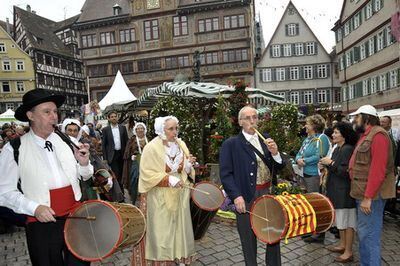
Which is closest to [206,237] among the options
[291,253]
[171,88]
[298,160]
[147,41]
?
[291,253]

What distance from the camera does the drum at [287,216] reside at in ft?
10.5

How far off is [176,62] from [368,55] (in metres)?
18.1

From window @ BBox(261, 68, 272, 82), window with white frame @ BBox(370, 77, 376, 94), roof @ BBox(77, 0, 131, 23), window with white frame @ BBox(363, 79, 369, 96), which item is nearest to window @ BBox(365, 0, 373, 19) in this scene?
window with white frame @ BBox(370, 77, 376, 94)

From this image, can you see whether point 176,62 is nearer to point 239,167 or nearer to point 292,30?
point 292,30

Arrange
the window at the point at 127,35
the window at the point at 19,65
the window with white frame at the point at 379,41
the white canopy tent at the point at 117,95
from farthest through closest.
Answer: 1. the window at the point at 19,65
2. the window at the point at 127,35
3. the window with white frame at the point at 379,41
4. the white canopy tent at the point at 117,95

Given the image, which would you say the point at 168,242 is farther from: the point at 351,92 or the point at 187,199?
the point at 351,92

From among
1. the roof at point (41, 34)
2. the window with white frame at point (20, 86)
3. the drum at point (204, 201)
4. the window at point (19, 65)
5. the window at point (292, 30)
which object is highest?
the roof at point (41, 34)

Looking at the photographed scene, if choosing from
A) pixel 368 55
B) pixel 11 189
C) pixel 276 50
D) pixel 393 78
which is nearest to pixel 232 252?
pixel 11 189

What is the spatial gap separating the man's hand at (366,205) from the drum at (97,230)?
240 centimetres

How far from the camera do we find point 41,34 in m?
45.4

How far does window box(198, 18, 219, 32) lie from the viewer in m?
36.4

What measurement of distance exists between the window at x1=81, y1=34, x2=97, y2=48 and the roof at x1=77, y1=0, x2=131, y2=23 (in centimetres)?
→ 177

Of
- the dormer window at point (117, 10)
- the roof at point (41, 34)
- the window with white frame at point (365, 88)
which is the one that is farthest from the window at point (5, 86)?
the window with white frame at point (365, 88)

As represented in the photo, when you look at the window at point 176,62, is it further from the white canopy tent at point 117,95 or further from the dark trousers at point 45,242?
the dark trousers at point 45,242
